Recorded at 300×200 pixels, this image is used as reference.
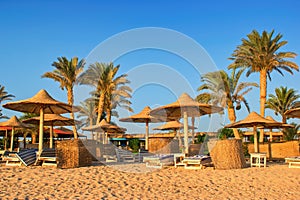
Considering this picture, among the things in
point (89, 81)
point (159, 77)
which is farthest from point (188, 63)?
point (89, 81)

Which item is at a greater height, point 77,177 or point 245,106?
point 245,106

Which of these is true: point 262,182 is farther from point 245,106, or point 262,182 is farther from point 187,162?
point 245,106

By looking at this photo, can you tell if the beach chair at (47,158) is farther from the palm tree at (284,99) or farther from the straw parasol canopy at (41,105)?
the palm tree at (284,99)

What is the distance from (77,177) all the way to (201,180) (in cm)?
300

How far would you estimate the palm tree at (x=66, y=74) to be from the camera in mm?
22797

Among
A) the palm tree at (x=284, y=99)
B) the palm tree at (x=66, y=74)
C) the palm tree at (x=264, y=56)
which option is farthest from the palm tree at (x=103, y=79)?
the palm tree at (x=284, y=99)

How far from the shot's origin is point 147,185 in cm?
668

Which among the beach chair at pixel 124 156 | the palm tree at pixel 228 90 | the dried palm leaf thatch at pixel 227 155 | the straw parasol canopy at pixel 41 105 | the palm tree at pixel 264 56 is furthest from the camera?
the palm tree at pixel 228 90

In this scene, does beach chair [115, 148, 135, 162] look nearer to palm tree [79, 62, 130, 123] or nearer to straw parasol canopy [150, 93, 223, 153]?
straw parasol canopy [150, 93, 223, 153]

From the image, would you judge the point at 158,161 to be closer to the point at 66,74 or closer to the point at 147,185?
the point at 147,185

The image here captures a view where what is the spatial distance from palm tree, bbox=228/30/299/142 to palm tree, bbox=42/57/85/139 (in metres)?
12.0

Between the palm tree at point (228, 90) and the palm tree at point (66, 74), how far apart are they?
1028 cm

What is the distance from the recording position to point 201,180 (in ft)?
24.3

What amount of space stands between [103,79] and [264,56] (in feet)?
37.3
